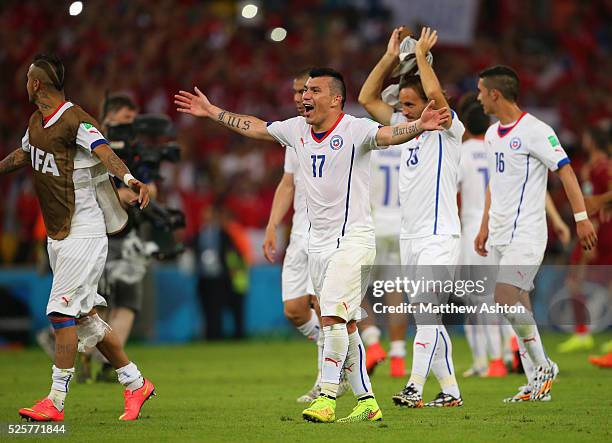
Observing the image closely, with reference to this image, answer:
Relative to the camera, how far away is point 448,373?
9.11 metres

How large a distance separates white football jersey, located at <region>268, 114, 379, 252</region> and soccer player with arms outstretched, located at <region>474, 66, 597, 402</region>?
165 centimetres

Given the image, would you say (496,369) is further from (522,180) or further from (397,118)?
(397,118)

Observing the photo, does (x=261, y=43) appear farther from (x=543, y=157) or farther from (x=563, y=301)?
(x=543, y=157)

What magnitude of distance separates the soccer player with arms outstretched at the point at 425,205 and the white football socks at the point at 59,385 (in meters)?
2.59

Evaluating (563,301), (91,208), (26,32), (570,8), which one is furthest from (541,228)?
(570,8)

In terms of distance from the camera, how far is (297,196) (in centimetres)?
1074

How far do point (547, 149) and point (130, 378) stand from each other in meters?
3.79

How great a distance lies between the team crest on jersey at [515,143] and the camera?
9.52 metres

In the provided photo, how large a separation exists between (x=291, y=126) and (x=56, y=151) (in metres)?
1.74

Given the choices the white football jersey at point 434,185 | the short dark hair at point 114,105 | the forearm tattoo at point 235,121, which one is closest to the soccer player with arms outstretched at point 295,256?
the white football jersey at point 434,185

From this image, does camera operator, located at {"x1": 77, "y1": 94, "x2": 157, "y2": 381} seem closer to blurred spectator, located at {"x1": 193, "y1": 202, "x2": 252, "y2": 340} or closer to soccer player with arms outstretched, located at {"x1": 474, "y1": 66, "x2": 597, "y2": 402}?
soccer player with arms outstretched, located at {"x1": 474, "y1": 66, "x2": 597, "y2": 402}

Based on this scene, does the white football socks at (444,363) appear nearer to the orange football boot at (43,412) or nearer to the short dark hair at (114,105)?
the orange football boot at (43,412)

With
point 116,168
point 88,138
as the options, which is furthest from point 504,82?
point 88,138

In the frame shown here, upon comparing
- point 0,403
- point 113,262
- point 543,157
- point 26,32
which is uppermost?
point 26,32
